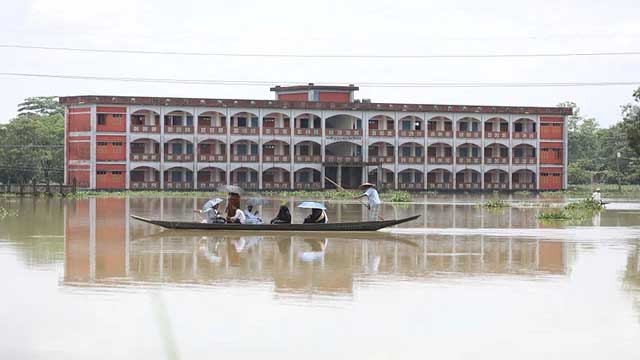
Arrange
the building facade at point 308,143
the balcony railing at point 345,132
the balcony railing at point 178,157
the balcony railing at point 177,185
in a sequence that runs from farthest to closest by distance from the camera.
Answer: the balcony railing at point 345,132, the balcony railing at point 178,157, the balcony railing at point 177,185, the building facade at point 308,143

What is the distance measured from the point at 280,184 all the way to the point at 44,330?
6192 centimetres

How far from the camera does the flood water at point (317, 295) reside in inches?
451

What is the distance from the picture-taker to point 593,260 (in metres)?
21.2

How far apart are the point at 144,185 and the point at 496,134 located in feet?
89.7

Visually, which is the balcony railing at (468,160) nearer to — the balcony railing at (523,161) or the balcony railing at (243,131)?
the balcony railing at (523,161)

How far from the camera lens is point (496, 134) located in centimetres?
7906

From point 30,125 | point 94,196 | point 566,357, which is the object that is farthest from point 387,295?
point 30,125

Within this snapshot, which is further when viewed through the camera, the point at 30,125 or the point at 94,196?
the point at 30,125

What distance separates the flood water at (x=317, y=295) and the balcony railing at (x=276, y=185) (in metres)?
44.9

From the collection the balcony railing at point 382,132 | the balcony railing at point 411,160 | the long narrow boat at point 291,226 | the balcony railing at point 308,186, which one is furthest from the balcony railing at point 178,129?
the long narrow boat at point 291,226

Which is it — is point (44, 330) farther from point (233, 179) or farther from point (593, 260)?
point (233, 179)

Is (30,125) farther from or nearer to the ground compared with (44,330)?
farther from the ground

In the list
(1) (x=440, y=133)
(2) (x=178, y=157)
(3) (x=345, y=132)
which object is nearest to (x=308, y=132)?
(3) (x=345, y=132)

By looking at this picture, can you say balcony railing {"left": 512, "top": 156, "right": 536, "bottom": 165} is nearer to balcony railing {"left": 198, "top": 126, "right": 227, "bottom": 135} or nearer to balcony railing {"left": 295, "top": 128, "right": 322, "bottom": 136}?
balcony railing {"left": 295, "top": 128, "right": 322, "bottom": 136}
